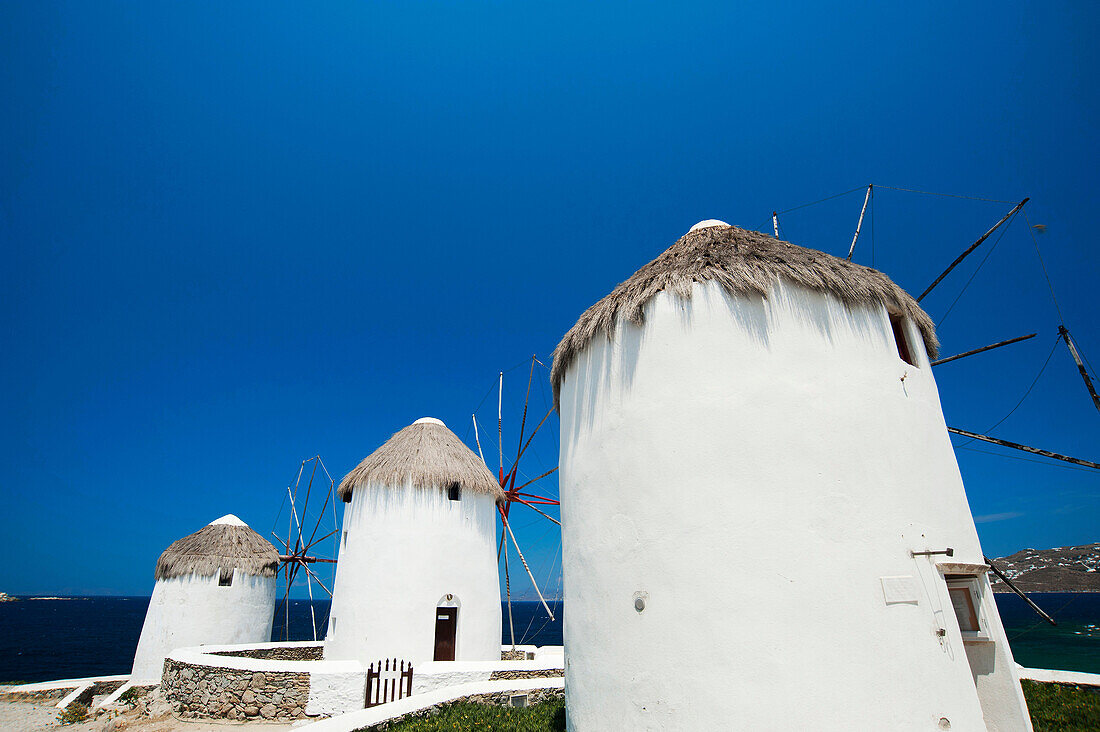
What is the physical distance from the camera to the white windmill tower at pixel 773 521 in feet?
15.0

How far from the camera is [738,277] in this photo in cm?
561

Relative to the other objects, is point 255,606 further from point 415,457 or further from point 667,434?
point 667,434

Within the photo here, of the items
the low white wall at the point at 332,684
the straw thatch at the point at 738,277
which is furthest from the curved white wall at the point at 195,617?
the straw thatch at the point at 738,277

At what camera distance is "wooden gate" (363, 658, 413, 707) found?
34.1 feet

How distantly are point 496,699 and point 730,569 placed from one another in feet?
19.0

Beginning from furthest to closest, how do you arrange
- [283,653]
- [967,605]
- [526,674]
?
1. [283,653]
2. [526,674]
3. [967,605]

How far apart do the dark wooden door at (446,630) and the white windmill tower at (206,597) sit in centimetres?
861

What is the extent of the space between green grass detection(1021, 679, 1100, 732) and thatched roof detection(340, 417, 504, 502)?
11599mm

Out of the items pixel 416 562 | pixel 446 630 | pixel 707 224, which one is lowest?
pixel 446 630

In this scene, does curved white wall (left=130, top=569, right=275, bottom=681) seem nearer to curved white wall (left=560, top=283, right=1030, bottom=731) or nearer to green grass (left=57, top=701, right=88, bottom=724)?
green grass (left=57, top=701, right=88, bottom=724)

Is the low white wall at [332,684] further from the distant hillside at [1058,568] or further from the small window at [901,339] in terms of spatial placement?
the distant hillside at [1058,568]

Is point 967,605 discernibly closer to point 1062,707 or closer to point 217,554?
point 1062,707

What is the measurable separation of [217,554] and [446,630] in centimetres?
944

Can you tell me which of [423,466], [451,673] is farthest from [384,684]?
[423,466]
